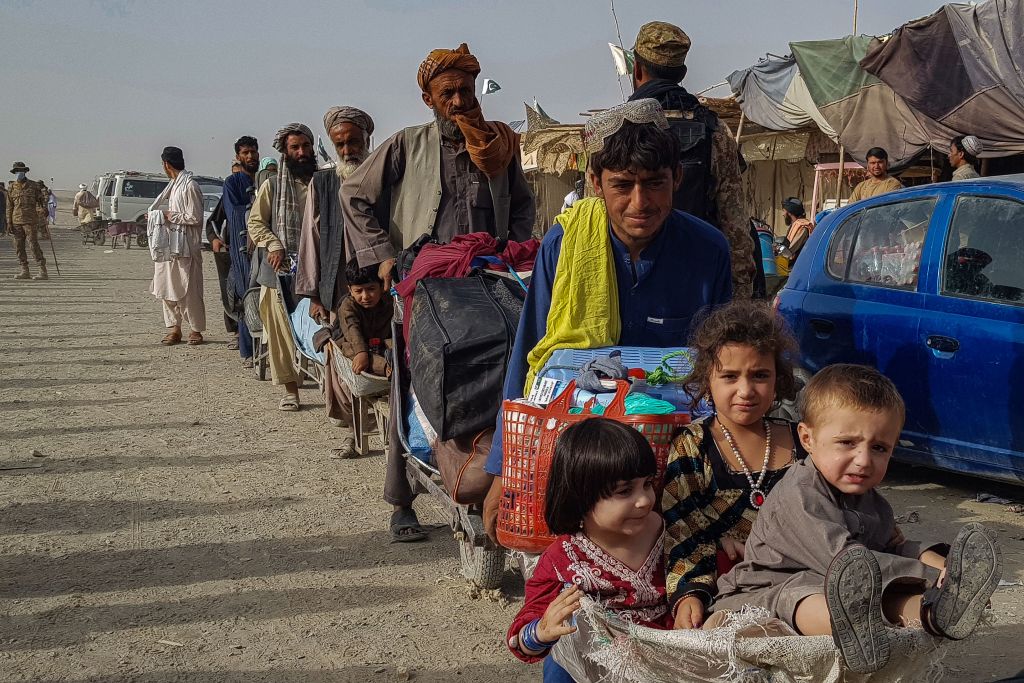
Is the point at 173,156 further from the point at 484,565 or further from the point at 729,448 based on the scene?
the point at 729,448

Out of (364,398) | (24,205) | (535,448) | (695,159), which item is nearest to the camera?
(535,448)

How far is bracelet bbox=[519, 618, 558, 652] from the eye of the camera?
250 cm

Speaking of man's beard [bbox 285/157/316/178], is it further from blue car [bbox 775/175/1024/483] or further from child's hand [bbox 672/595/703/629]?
child's hand [bbox 672/595/703/629]

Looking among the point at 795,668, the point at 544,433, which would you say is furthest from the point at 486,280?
the point at 795,668

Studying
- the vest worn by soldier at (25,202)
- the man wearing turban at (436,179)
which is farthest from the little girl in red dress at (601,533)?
the vest worn by soldier at (25,202)

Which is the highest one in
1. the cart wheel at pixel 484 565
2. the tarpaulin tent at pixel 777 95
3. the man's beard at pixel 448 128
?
the tarpaulin tent at pixel 777 95

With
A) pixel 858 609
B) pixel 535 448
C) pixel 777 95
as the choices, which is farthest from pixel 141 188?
pixel 858 609

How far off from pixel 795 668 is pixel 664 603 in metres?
0.58

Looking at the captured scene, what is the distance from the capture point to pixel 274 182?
832 cm

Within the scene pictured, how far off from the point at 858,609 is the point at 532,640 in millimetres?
875

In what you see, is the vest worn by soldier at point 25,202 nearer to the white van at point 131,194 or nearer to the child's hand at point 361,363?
the white van at point 131,194

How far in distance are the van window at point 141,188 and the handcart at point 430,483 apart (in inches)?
1400

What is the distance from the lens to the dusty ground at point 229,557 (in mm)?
3961

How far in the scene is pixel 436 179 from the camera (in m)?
5.45
